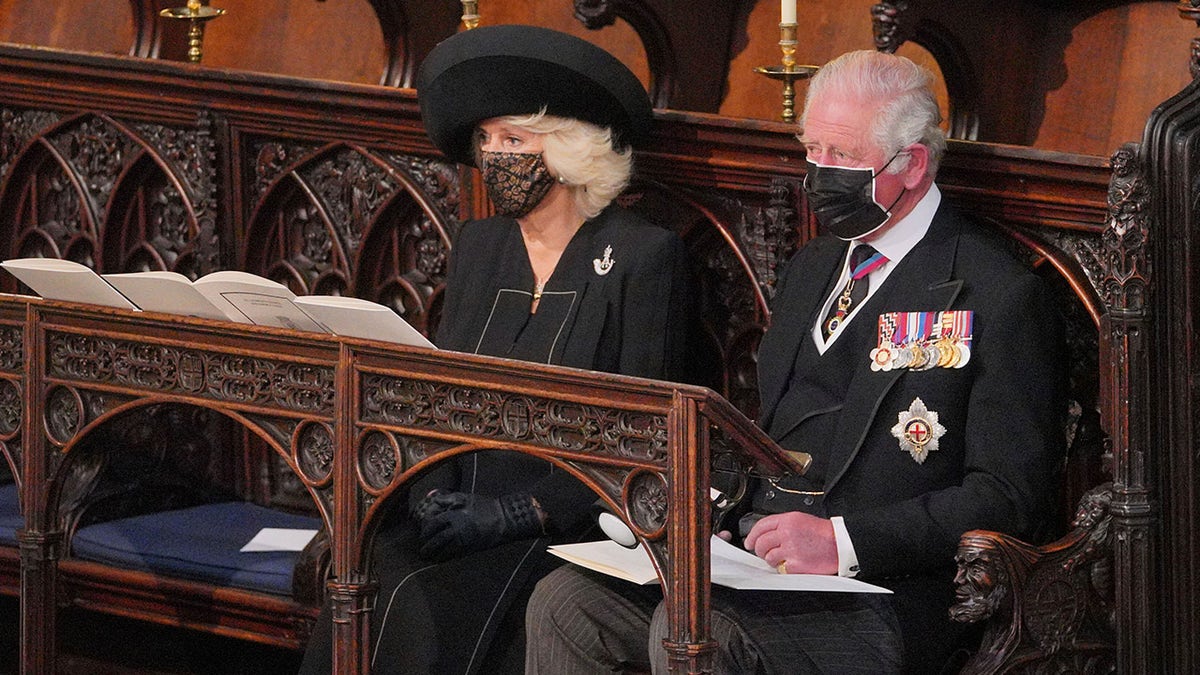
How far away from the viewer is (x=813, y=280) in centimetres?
397

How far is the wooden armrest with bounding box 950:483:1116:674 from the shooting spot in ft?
11.1

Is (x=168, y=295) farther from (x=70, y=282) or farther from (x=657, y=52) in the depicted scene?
(x=657, y=52)

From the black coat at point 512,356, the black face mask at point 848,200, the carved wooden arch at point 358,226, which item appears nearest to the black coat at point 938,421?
the black face mask at point 848,200

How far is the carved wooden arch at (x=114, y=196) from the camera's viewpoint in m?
5.25

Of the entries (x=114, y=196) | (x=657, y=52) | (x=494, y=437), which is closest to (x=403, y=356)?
(x=494, y=437)

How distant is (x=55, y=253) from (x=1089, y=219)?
306 cm

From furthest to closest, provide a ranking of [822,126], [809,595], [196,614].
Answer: [196,614]
[822,126]
[809,595]

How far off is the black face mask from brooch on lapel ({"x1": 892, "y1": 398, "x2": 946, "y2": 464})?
1.23ft

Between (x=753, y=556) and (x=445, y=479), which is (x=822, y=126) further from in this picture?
(x=445, y=479)

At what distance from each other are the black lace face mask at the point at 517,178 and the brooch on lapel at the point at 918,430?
108cm

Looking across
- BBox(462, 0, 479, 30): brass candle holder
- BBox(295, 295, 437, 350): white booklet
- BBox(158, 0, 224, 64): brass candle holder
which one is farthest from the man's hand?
BBox(158, 0, 224, 64): brass candle holder

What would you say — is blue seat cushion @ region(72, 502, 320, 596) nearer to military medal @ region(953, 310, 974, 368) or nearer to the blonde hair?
the blonde hair

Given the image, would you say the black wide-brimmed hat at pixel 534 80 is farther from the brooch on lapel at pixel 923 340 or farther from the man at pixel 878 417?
the brooch on lapel at pixel 923 340

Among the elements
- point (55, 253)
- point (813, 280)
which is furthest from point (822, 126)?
point (55, 253)
